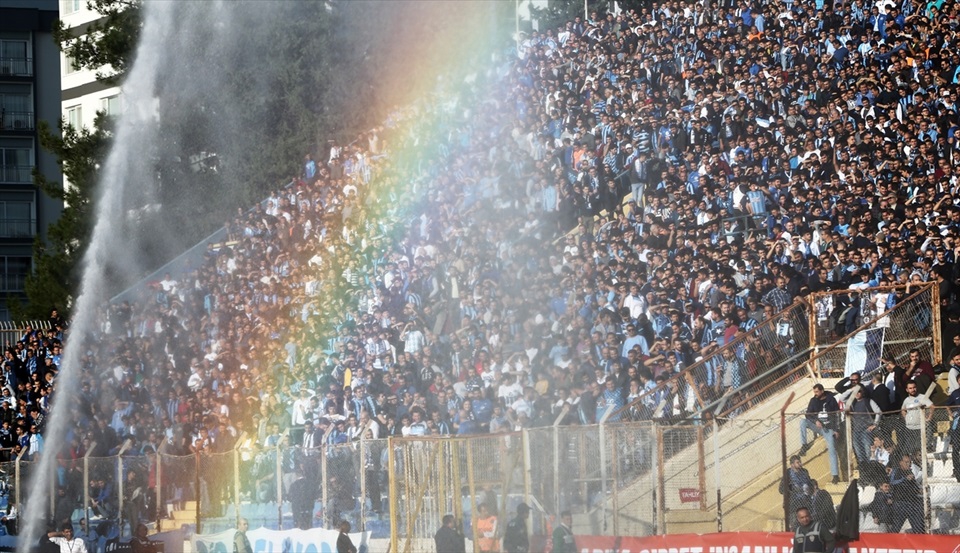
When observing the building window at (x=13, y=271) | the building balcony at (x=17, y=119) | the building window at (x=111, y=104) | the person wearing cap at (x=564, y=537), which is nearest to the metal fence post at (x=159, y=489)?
the person wearing cap at (x=564, y=537)

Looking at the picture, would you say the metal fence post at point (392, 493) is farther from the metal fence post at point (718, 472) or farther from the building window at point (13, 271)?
the building window at point (13, 271)

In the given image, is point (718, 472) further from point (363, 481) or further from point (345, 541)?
point (345, 541)

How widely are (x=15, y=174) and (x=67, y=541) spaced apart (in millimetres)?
58237

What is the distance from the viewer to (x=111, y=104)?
56219 millimetres

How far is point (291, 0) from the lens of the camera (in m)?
42.2

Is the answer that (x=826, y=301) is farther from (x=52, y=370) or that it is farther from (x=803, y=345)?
(x=52, y=370)

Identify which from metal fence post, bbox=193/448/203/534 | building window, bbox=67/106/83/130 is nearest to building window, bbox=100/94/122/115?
building window, bbox=67/106/83/130

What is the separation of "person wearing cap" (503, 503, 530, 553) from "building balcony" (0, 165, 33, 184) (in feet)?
209

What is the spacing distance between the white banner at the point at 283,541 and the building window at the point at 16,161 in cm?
5904

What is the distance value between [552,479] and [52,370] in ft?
62.8

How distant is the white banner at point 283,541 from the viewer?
2016cm

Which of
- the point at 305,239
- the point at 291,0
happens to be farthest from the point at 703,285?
the point at 291,0

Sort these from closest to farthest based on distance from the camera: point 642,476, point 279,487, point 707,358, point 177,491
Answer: point 642,476 → point 279,487 → point 707,358 → point 177,491

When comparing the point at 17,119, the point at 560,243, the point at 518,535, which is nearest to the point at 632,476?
the point at 518,535
